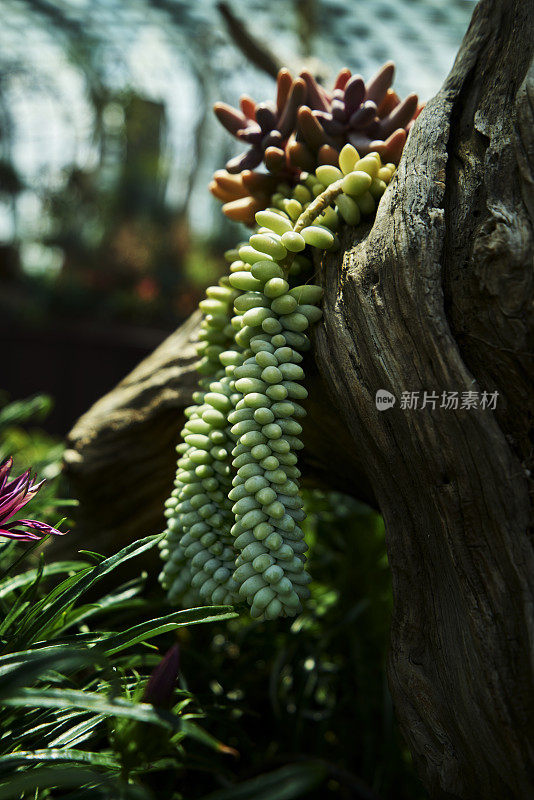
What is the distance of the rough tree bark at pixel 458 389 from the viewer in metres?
0.62

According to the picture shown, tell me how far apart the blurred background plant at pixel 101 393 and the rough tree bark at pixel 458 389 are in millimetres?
187

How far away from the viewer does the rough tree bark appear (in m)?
0.62

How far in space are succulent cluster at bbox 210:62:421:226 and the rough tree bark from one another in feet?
0.37

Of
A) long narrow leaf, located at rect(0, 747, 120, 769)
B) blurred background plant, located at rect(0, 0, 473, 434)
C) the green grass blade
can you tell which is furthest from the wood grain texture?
blurred background plant, located at rect(0, 0, 473, 434)

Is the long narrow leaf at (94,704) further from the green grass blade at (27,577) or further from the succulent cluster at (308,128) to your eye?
the succulent cluster at (308,128)

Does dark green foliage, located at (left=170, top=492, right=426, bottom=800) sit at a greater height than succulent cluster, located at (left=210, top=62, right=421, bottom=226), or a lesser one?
lesser

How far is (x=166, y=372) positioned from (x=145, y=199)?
9.13 m

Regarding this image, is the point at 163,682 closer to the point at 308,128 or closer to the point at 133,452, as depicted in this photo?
the point at 133,452

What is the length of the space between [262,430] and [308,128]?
46cm

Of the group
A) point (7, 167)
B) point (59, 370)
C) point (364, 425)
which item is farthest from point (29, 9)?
point (364, 425)

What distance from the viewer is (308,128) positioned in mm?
848

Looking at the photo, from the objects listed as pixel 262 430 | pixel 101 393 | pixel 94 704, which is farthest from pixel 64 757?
pixel 101 393

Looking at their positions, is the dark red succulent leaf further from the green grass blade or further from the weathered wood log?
the weathered wood log

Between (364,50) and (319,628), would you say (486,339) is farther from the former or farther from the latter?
(364,50)
